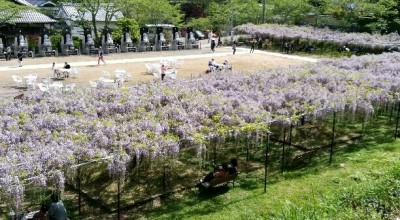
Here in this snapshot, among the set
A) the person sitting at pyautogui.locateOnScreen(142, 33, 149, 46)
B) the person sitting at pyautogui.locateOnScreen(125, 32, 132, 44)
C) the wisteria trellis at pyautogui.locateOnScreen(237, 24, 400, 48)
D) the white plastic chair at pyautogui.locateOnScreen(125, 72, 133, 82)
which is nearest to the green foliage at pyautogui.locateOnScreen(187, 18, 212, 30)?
the wisteria trellis at pyautogui.locateOnScreen(237, 24, 400, 48)

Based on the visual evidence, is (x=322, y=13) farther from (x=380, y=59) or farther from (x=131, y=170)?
(x=131, y=170)

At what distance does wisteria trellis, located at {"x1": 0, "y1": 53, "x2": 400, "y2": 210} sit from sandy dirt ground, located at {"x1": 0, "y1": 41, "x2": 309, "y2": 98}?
7.41 meters

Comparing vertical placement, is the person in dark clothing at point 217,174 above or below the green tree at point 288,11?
below

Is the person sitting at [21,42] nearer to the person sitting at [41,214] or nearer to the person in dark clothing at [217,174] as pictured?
the person in dark clothing at [217,174]

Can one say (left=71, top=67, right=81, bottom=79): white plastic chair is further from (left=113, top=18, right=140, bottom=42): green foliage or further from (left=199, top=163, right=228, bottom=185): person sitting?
(left=199, top=163, right=228, bottom=185): person sitting

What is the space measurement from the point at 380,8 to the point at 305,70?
33.1 meters

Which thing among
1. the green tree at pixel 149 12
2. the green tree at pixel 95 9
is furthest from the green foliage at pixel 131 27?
the green tree at pixel 149 12

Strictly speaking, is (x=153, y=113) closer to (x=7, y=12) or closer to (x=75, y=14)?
(x=7, y=12)

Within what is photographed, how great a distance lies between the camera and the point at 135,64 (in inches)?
1369

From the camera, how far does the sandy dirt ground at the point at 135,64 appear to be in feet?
92.7

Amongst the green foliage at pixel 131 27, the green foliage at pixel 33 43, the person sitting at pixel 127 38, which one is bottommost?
the green foliage at pixel 33 43

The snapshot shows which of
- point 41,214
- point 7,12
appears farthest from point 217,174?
point 7,12

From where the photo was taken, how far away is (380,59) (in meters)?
25.1

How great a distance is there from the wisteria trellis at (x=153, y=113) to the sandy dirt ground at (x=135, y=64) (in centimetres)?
741
